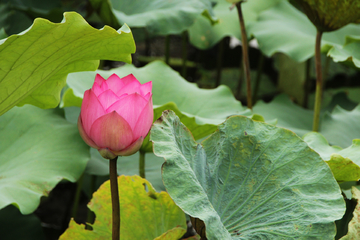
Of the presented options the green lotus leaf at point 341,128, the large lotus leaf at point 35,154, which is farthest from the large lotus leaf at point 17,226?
the green lotus leaf at point 341,128

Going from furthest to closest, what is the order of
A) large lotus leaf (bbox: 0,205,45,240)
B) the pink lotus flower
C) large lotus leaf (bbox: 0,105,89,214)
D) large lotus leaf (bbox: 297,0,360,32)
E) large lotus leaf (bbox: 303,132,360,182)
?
large lotus leaf (bbox: 0,205,45,240), large lotus leaf (bbox: 297,0,360,32), large lotus leaf (bbox: 0,105,89,214), large lotus leaf (bbox: 303,132,360,182), the pink lotus flower

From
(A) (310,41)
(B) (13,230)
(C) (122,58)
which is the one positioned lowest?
(B) (13,230)

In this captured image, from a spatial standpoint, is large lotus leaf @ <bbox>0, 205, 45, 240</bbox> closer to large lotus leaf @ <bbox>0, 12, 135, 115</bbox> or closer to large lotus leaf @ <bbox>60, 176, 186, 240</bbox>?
large lotus leaf @ <bbox>60, 176, 186, 240</bbox>

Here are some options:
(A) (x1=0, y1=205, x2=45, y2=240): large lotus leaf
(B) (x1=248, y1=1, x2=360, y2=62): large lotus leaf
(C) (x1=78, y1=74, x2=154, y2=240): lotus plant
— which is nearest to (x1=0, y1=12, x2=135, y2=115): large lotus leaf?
(C) (x1=78, y1=74, x2=154, y2=240): lotus plant

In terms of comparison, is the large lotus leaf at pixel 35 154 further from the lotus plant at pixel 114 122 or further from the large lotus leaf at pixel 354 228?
the large lotus leaf at pixel 354 228

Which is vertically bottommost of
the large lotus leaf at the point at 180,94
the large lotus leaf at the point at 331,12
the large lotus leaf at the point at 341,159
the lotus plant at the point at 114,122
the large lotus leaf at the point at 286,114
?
the large lotus leaf at the point at 286,114

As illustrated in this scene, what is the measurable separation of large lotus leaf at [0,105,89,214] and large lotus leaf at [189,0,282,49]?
0.88m

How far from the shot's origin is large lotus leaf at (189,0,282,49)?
1616 millimetres

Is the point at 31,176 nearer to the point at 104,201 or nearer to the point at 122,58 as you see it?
the point at 104,201

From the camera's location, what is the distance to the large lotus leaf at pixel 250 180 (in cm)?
46

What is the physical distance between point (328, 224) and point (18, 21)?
163cm

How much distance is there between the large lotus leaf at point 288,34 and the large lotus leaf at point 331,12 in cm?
33

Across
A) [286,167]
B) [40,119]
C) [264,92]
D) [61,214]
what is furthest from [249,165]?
[264,92]

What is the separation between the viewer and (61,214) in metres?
1.58
